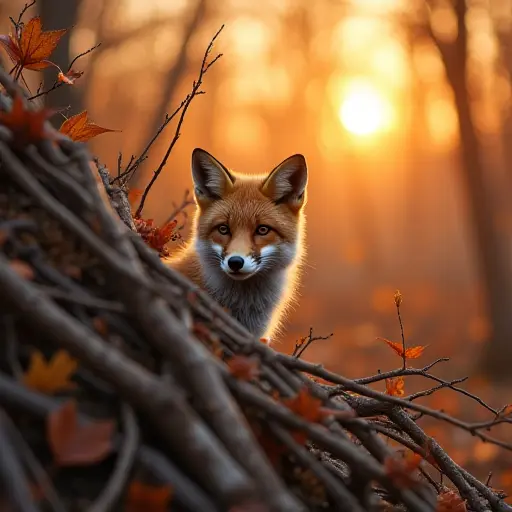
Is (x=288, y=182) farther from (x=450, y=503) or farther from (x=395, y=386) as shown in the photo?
(x=450, y=503)

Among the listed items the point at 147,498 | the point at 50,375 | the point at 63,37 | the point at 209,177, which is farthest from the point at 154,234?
the point at 63,37

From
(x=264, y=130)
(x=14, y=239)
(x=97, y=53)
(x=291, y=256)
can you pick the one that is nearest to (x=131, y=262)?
(x=14, y=239)

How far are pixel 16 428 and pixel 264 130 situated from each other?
77.3 metres

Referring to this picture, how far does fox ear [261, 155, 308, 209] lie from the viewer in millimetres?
5746

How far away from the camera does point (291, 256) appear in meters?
5.82

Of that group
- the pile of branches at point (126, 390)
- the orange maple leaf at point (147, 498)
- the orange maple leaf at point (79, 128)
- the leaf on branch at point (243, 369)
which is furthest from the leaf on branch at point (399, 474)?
the orange maple leaf at point (79, 128)

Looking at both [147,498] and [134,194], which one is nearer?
[147,498]

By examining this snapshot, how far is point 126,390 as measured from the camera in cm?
204

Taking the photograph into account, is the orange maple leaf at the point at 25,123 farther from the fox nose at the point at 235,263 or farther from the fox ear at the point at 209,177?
the fox ear at the point at 209,177

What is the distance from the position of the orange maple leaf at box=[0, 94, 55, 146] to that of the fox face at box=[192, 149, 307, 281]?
276 cm

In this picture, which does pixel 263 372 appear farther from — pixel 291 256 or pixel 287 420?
pixel 291 256

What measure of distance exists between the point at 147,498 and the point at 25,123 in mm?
1306

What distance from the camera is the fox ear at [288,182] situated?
18.9 ft

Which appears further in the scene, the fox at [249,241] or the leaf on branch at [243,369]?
the fox at [249,241]
